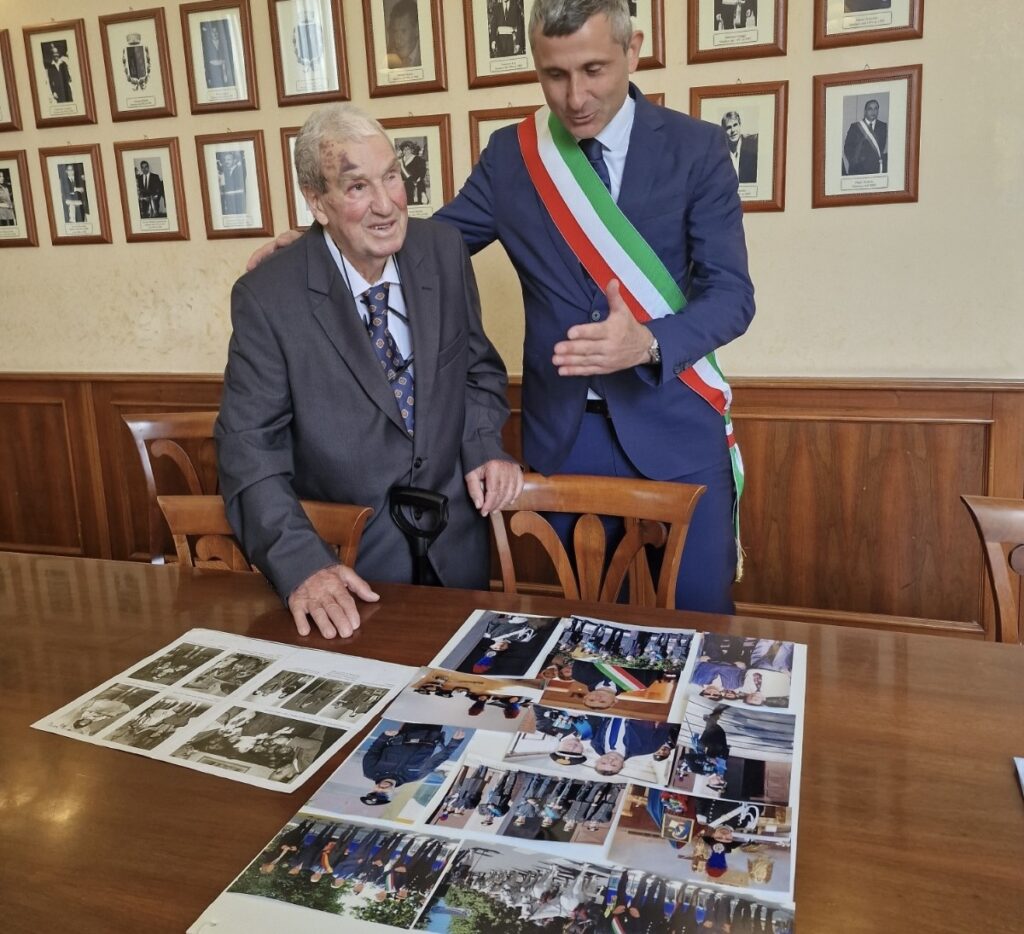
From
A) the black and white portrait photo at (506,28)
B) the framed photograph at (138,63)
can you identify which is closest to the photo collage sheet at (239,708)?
the black and white portrait photo at (506,28)

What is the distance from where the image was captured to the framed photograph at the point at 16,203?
3609 millimetres

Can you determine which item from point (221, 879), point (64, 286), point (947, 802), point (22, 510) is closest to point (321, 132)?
point (221, 879)

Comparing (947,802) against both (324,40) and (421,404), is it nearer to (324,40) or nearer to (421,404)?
(421,404)

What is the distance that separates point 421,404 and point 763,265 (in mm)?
1516

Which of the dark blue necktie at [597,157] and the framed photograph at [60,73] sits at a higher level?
the framed photograph at [60,73]

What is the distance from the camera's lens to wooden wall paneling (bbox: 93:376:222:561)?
11.6 feet

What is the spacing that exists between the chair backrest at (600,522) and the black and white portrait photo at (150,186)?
96.2 inches

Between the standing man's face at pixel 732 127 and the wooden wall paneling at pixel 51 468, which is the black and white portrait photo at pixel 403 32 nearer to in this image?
the standing man's face at pixel 732 127

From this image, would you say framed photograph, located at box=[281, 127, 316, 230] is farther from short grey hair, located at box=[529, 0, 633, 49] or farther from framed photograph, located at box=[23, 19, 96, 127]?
short grey hair, located at box=[529, 0, 633, 49]

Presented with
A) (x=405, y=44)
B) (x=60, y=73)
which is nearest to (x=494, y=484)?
(x=405, y=44)

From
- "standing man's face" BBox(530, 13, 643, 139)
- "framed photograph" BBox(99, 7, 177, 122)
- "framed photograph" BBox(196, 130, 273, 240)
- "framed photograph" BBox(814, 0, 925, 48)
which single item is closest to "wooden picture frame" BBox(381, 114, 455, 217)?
"framed photograph" BBox(196, 130, 273, 240)

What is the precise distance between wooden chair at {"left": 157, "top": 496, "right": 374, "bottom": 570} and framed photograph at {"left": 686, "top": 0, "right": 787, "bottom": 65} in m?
1.84

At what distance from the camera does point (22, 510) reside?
3936 mm

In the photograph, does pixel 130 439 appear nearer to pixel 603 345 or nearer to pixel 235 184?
pixel 235 184
